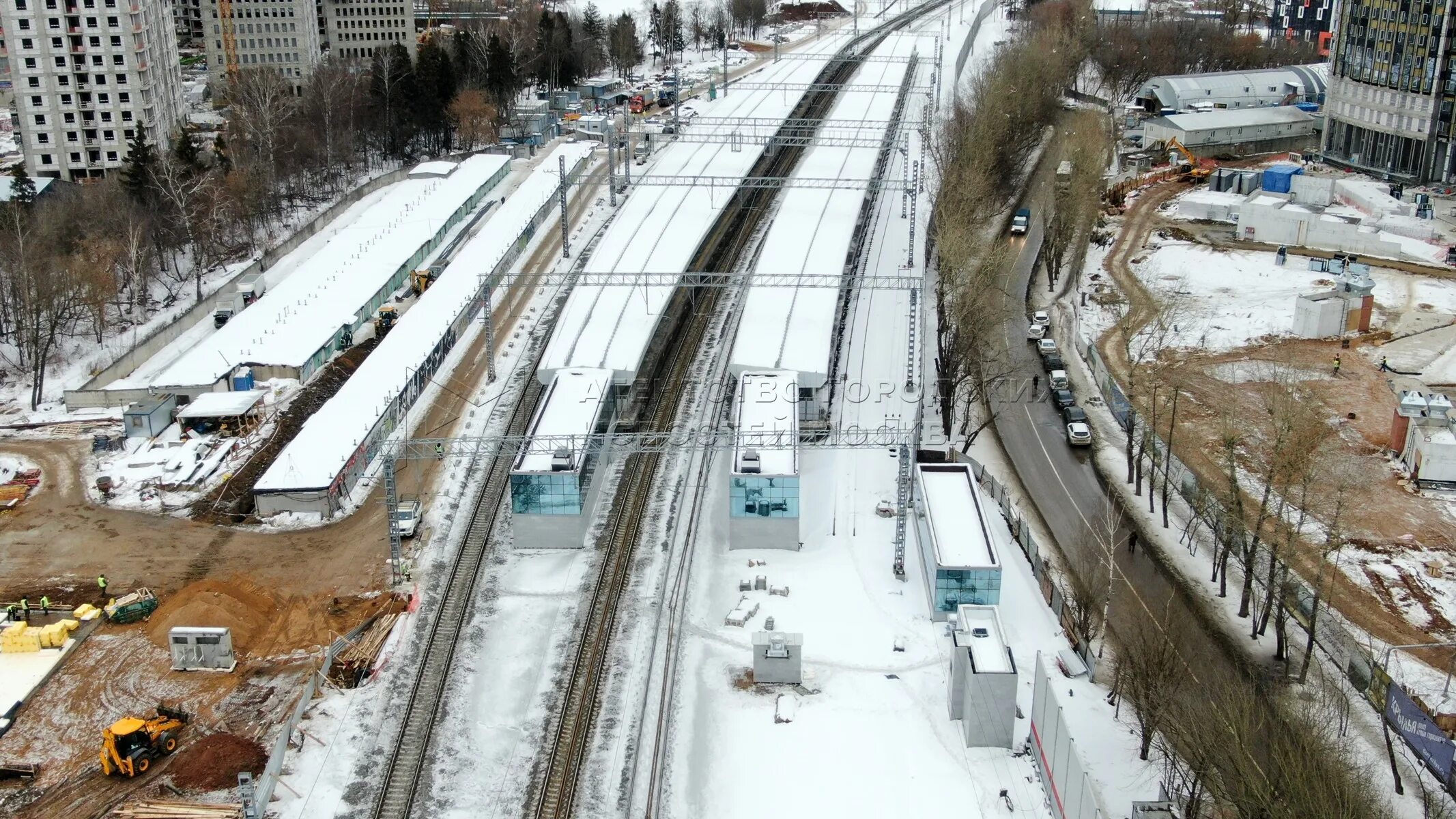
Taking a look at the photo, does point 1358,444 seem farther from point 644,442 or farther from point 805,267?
point 644,442

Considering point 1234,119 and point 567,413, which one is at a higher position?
point 1234,119

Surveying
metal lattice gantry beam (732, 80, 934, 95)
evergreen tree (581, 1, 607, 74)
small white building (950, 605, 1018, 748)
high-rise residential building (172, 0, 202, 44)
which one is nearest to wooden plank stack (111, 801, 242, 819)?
small white building (950, 605, 1018, 748)

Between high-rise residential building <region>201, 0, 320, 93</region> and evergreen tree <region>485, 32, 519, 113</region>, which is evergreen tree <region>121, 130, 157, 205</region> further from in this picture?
high-rise residential building <region>201, 0, 320, 93</region>

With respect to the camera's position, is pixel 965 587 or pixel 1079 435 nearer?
pixel 965 587

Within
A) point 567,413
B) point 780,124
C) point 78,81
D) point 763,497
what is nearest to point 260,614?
point 567,413

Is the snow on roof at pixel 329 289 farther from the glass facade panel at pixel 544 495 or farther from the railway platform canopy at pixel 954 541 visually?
the railway platform canopy at pixel 954 541

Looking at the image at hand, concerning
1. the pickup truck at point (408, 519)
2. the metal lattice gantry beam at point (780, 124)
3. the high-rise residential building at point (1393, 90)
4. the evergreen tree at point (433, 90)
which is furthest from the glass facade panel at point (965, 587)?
the evergreen tree at point (433, 90)

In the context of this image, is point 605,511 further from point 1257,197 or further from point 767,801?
point 1257,197
